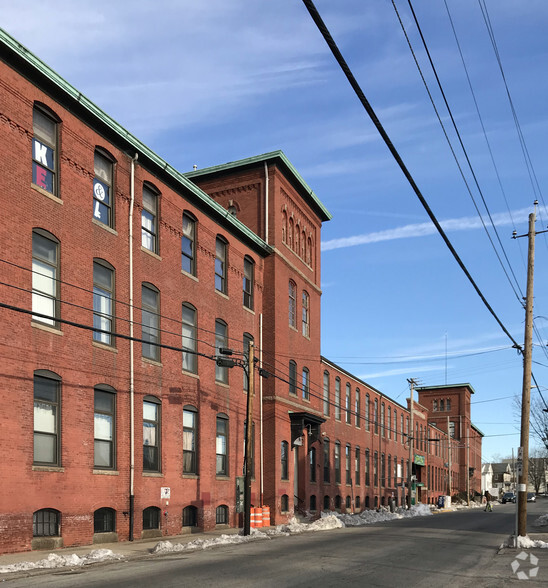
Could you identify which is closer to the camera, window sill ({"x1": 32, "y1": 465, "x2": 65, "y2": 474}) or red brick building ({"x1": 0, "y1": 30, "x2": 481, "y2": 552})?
window sill ({"x1": 32, "y1": 465, "x2": 65, "y2": 474})

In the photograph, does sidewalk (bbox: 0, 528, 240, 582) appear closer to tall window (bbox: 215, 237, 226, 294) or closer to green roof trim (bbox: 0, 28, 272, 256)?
tall window (bbox: 215, 237, 226, 294)

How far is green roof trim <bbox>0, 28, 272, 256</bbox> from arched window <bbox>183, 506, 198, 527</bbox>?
12.9 m

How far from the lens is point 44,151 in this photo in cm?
2172

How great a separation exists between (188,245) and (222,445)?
359 inches

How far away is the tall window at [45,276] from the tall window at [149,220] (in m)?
5.52

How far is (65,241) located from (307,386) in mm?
22594

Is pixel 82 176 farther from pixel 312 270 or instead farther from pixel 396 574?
pixel 312 270

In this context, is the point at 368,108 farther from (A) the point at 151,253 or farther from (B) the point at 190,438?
(B) the point at 190,438

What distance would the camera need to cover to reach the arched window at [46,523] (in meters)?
19.8

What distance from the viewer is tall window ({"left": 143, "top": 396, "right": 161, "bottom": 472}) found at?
2577 centimetres

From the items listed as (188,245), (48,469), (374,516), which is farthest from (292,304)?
(48,469)

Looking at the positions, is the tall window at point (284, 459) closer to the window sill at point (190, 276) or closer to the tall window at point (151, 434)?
the window sill at point (190, 276)

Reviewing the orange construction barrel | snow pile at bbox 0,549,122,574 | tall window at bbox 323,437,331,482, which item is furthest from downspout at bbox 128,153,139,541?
tall window at bbox 323,437,331,482

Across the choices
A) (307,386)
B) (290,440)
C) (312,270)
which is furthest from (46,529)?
(312,270)
